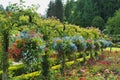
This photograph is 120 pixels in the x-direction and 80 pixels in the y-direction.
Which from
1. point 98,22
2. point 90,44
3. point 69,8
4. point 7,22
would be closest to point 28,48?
point 7,22

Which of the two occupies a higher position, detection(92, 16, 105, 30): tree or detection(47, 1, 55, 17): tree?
detection(47, 1, 55, 17): tree

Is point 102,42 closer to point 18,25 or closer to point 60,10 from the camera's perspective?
point 18,25

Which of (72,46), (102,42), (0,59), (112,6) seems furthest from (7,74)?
(112,6)

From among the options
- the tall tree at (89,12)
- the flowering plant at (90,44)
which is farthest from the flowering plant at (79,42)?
the tall tree at (89,12)

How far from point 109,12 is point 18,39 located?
66345 mm

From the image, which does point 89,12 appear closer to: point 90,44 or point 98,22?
point 98,22

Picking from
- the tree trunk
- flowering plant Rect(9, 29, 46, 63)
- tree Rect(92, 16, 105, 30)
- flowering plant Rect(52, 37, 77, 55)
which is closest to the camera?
the tree trunk

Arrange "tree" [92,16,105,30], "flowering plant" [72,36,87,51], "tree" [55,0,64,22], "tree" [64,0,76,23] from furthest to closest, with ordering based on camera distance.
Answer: "tree" [64,0,76,23]
"tree" [55,0,64,22]
"tree" [92,16,105,30]
"flowering plant" [72,36,87,51]

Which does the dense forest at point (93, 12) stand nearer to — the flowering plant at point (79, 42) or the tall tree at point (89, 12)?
the tall tree at point (89, 12)

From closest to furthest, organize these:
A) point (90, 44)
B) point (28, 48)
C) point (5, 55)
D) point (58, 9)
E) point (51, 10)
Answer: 1. point (5, 55)
2. point (28, 48)
3. point (90, 44)
4. point (58, 9)
5. point (51, 10)

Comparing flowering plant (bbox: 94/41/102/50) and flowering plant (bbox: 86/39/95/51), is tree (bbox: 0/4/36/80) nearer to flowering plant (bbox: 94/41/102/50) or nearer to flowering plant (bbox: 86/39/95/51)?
flowering plant (bbox: 86/39/95/51)

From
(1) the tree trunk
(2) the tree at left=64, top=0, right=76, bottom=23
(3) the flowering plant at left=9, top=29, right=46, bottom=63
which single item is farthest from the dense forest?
(1) the tree trunk

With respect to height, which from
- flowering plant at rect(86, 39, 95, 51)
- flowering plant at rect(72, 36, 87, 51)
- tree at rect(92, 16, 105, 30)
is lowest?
tree at rect(92, 16, 105, 30)

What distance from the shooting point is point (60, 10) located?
7981cm
